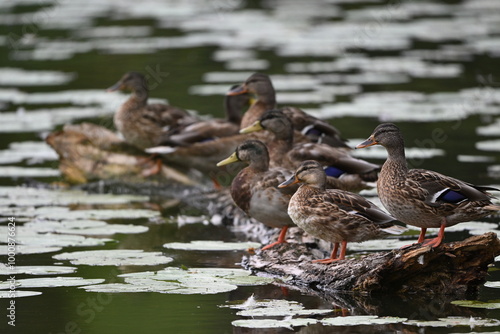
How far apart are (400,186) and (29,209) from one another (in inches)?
184

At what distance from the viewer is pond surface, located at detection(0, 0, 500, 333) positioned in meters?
7.02

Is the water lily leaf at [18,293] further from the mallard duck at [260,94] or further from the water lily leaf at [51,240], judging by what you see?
the mallard duck at [260,94]

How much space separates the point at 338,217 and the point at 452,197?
912 millimetres

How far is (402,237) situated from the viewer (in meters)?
9.34

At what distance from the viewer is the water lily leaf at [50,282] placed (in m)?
7.69

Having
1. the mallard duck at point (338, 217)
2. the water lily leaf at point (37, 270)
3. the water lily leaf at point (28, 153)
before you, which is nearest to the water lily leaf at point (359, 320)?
the mallard duck at point (338, 217)

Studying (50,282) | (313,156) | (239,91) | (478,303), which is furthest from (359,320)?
(239,91)

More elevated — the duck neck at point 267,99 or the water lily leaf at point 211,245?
the duck neck at point 267,99

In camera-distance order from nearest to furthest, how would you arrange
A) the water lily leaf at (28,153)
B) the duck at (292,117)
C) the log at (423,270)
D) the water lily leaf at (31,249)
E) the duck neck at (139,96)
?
the log at (423,270), the water lily leaf at (31,249), the duck at (292,117), the duck neck at (139,96), the water lily leaf at (28,153)

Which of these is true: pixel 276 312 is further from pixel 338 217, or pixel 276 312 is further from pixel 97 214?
pixel 97 214

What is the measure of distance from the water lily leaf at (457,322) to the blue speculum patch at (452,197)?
1.04 m

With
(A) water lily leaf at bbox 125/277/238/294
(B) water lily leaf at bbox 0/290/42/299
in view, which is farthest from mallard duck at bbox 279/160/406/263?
(B) water lily leaf at bbox 0/290/42/299

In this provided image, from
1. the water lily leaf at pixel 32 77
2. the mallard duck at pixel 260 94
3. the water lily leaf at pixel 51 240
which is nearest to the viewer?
the water lily leaf at pixel 51 240

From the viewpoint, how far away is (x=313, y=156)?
974 centimetres
